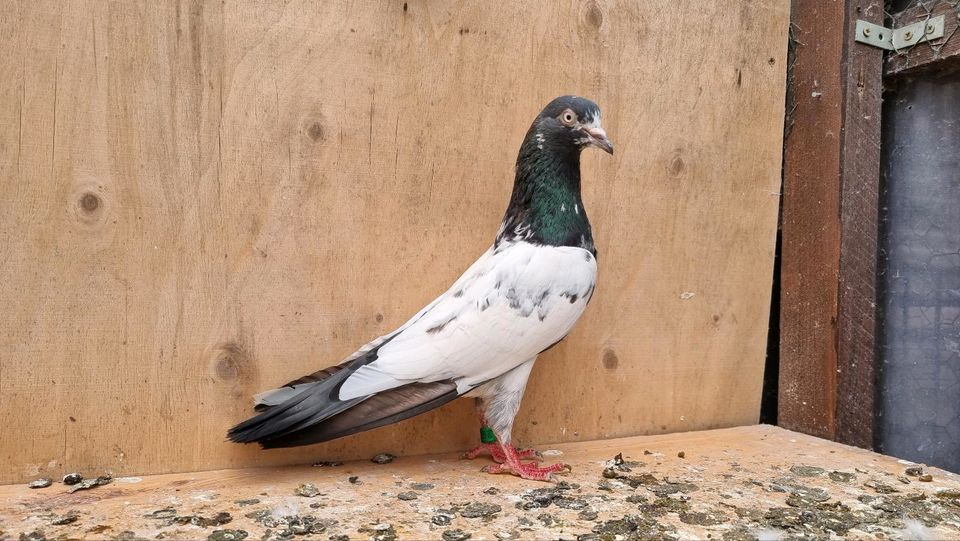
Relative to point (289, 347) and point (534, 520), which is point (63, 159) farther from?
point (534, 520)

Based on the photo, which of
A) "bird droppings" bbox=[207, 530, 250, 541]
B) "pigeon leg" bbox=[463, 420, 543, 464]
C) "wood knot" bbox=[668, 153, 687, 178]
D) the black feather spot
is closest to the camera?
"bird droppings" bbox=[207, 530, 250, 541]

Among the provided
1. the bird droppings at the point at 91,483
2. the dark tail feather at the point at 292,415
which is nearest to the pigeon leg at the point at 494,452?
the dark tail feather at the point at 292,415

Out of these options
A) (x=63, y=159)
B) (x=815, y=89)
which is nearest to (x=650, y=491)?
(x=815, y=89)

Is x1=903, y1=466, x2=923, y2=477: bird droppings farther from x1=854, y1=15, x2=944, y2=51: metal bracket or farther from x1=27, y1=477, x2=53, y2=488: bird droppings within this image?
x1=27, y1=477, x2=53, y2=488: bird droppings

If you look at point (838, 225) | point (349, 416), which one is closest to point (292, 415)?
point (349, 416)

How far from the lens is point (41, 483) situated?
1.56 m

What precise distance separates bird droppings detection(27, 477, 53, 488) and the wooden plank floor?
0.01 m

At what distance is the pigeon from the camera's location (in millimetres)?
1557

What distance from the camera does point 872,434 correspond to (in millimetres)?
2209

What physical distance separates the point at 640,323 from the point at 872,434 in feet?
2.90

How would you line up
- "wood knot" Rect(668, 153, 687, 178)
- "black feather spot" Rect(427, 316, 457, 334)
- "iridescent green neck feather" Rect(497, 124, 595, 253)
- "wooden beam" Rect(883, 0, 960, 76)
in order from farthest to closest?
"wood knot" Rect(668, 153, 687, 178) < "wooden beam" Rect(883, 0, 960, 76) < "iridescent green neck feather" Rect(497, 124, 595, 253) < "black feather spot" Rect(427, 316, 457, 334)

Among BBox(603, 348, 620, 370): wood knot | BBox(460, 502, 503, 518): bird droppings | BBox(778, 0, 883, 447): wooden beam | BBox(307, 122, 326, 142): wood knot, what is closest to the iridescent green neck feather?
BBox(603, 348, 620, 370): wood knot

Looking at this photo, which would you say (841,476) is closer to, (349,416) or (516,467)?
(516,467)

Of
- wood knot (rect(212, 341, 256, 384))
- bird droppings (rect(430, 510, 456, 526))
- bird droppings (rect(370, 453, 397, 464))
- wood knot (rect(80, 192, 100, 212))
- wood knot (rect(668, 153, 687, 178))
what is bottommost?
bird droppings (rect(430, 510, 456, 526))
